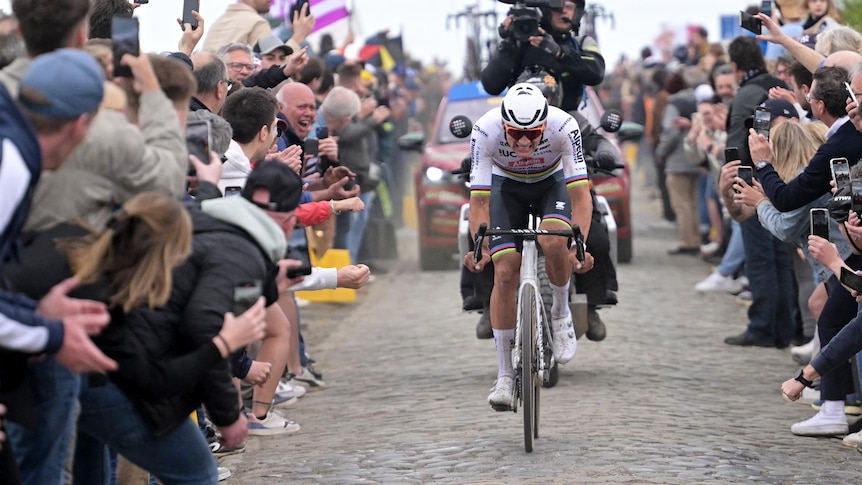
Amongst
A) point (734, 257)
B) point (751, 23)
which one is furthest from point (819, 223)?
point (734, 257)

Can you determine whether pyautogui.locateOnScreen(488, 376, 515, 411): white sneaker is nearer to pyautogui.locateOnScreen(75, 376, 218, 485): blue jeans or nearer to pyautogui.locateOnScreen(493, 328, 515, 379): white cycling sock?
pyautogui.locateOnScreen(493, 328, 515, 379): white cycling sock

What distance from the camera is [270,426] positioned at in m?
9.62

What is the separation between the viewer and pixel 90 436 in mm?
5668

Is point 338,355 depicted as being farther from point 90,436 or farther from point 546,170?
point 90,436

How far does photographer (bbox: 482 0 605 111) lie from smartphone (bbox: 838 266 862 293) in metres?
4.03

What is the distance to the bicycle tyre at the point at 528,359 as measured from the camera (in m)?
8.29

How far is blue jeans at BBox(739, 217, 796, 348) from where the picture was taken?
13078mm

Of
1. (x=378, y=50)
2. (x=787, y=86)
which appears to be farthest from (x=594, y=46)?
(x=378, y=50)

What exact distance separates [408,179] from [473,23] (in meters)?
3.03

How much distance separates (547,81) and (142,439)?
678cm

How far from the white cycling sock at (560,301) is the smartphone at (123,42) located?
4.77 metres

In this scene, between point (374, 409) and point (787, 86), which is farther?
point (787, 86)

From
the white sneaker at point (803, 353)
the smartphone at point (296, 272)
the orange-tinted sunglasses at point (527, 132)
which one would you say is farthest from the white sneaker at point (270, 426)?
the white sneaker at point (803, 353)

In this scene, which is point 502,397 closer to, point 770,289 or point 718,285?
point 770,289
